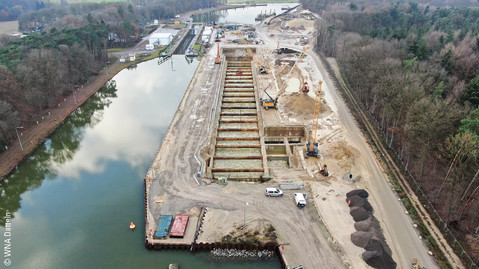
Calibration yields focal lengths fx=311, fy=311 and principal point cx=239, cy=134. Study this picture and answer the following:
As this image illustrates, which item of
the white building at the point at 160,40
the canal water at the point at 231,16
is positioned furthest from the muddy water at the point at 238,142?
the canal water at the point at 231,16

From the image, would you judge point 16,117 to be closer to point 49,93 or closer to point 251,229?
point 49,93

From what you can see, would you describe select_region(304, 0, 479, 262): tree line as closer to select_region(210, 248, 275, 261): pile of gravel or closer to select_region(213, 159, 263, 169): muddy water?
select_region(210, 248, 275, 261): pile of gravel

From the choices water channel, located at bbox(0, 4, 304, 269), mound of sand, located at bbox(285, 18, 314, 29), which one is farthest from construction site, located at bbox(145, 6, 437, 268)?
mound of sand, located at bbox(285, 18, 314, 29)

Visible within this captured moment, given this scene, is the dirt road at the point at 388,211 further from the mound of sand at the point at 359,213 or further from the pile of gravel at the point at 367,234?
the mound of sand at the point at 359,213

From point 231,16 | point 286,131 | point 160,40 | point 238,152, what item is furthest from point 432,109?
point 231,16

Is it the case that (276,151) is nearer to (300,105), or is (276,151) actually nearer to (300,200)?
(300,105)

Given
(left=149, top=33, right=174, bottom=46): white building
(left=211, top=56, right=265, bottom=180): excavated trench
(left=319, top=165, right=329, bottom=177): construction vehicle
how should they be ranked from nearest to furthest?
(left=319, top=165, right=329, bottom=177): construction vehicle < (left=211, top=56, right=265, bottom=180): excavated trench < (left=149, top=33, right=174, bottom=46): white building

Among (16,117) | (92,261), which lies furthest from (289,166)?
(16,117)

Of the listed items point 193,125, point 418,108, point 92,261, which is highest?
point 418,108
